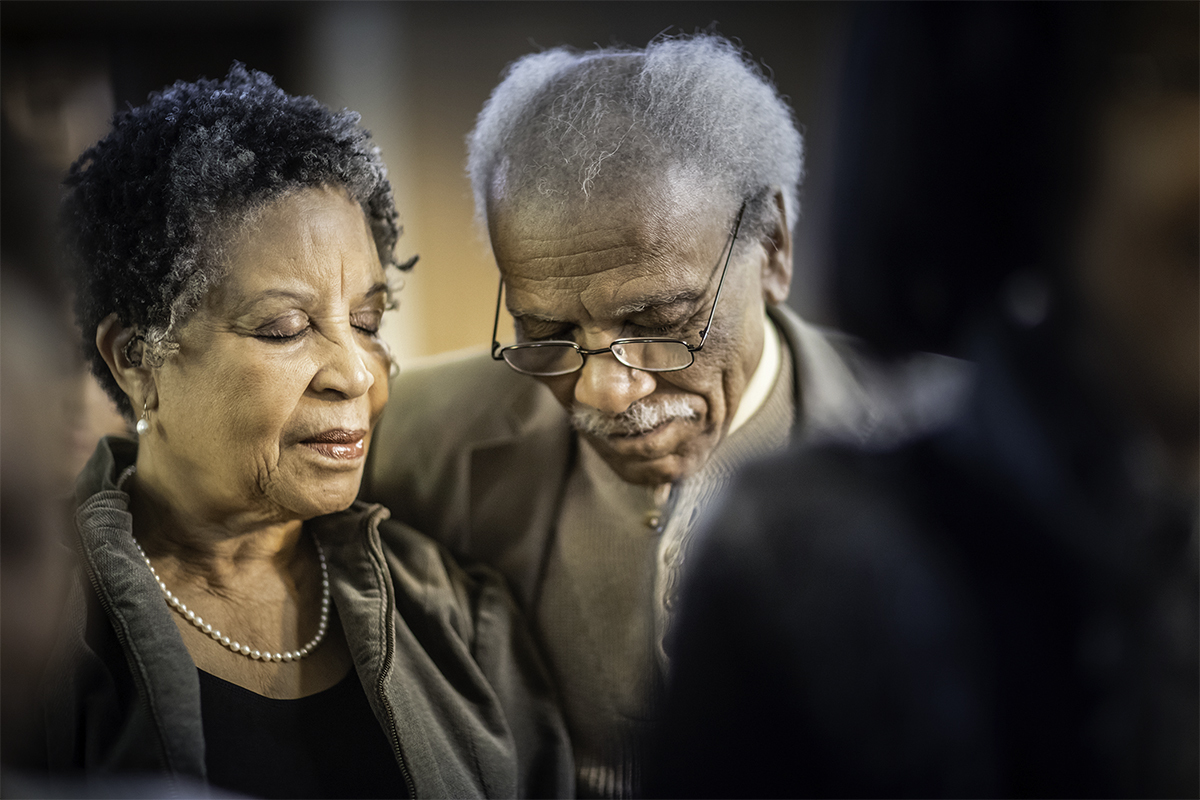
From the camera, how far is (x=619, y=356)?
111 centimetres

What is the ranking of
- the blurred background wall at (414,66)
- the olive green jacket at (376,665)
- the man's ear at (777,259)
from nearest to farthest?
the olive green jacket at (376,665)
the blurred background wall at (414,66)
the man's ear at (777,259)

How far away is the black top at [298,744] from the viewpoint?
3.24ft

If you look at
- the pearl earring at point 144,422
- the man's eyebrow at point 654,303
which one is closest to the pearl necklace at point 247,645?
the pearl earring at point 144,422

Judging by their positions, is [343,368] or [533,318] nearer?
[343,368]

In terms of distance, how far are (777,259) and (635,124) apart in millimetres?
275

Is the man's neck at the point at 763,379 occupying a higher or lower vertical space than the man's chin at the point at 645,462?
higher

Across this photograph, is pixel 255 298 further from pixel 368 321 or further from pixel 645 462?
pixel 645 462

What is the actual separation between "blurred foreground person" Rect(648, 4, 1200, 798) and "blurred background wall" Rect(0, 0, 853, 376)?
0.31 ft

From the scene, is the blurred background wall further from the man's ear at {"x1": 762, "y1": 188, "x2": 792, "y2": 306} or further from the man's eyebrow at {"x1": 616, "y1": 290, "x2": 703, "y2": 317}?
the man's eyebrow at {"x1": 616, "y1": 290, "x2": 703, "y2": 317}

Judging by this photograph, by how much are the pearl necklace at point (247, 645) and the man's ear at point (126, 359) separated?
0.56 ft

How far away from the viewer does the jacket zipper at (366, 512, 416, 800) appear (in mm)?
1064

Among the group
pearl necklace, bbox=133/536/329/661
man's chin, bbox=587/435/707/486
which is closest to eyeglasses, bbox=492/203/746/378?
man's chin, bbox=587/435/707/486

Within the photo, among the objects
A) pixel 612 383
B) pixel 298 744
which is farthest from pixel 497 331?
pixel 298 744

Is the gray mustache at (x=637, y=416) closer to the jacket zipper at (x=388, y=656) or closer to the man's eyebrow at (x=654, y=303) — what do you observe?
the man's eyebrow at (x=654, y=303)
